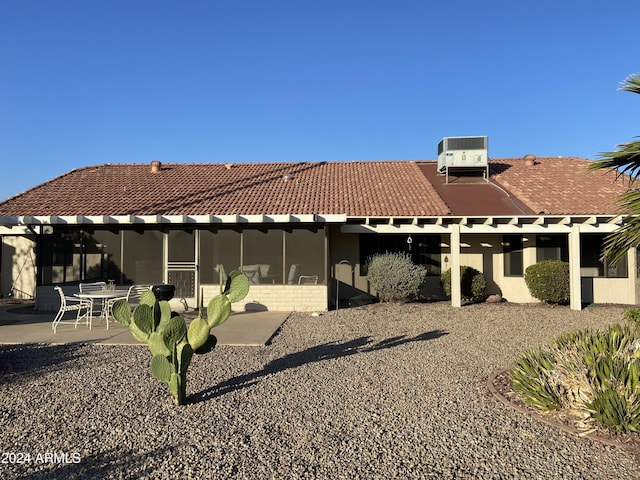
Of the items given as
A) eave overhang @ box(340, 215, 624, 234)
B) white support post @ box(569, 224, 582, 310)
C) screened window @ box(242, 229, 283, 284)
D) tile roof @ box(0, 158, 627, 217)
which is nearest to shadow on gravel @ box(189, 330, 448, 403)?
eave overhang @ box(340, 215, 624, 234)

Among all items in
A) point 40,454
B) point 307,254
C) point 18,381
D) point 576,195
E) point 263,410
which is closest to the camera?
point 40,454

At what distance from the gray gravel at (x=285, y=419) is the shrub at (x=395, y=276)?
4741 millimetres

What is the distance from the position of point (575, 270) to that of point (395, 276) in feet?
16.1

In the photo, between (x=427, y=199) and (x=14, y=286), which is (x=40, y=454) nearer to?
(x=427, y=199)

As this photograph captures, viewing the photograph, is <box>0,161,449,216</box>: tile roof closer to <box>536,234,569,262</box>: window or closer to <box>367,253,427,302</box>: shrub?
<box>367,253,427,302</box>: shrub

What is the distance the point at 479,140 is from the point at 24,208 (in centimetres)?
1557

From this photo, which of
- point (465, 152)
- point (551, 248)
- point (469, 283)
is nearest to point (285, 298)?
point (469, 283)

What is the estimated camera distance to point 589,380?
4.64 m

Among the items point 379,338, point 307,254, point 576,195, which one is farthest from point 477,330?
point 576,195

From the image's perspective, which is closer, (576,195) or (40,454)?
(40,454)

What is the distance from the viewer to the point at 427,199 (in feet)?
46.0

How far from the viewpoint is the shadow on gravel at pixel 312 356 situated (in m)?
5.44

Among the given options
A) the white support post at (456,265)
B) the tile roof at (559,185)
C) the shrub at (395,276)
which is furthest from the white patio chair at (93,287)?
the tile roof at (559,185)

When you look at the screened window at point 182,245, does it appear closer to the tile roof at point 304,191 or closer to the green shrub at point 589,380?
the tile roof at point 304,191
